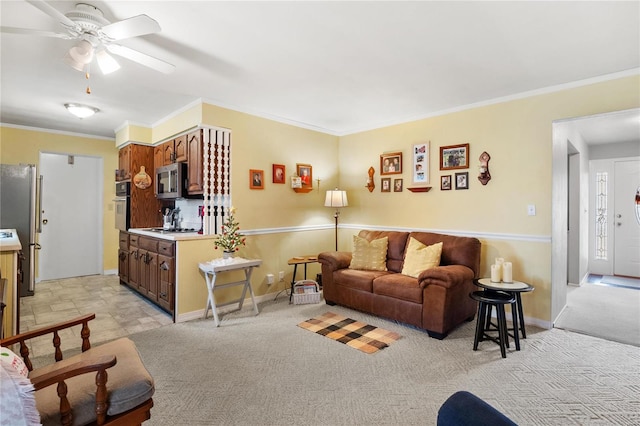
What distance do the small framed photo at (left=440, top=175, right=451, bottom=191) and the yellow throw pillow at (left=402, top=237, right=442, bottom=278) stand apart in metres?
0.84

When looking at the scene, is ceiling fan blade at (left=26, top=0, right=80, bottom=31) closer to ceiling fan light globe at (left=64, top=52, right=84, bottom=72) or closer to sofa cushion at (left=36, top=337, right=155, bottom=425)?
ceiling fan light globe at (left=64, top=52, right=84, bottom=72)

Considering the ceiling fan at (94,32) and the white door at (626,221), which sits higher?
the ceiling fan at (94,32)

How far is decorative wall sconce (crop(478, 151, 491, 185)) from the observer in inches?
149

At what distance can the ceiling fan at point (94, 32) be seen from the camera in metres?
1.92

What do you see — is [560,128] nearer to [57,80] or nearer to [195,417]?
[195,417]

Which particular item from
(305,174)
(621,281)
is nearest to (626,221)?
(621,281)

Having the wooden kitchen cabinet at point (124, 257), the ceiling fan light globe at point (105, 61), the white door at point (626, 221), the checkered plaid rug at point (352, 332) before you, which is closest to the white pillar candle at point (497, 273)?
the checkered plaid rug at point (352, 332)

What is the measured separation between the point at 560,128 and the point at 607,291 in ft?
9.87

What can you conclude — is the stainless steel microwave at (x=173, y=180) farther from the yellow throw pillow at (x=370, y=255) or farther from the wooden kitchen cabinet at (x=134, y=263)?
the yellow throw pillow at (x=370, y=255)

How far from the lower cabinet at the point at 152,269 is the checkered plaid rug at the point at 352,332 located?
5.11 feet

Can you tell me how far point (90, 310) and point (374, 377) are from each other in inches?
140

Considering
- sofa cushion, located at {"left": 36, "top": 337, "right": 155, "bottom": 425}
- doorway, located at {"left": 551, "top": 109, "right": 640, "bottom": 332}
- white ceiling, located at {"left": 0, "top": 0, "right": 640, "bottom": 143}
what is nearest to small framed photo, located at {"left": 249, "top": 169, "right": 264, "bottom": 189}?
white ceiling, located at {"left": 0, "top": 0, "right": 640, "bottom": 143}

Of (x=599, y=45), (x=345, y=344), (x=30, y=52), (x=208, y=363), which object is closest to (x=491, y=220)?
(x=599, y=45)

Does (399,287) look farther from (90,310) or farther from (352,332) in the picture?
(90,310)
